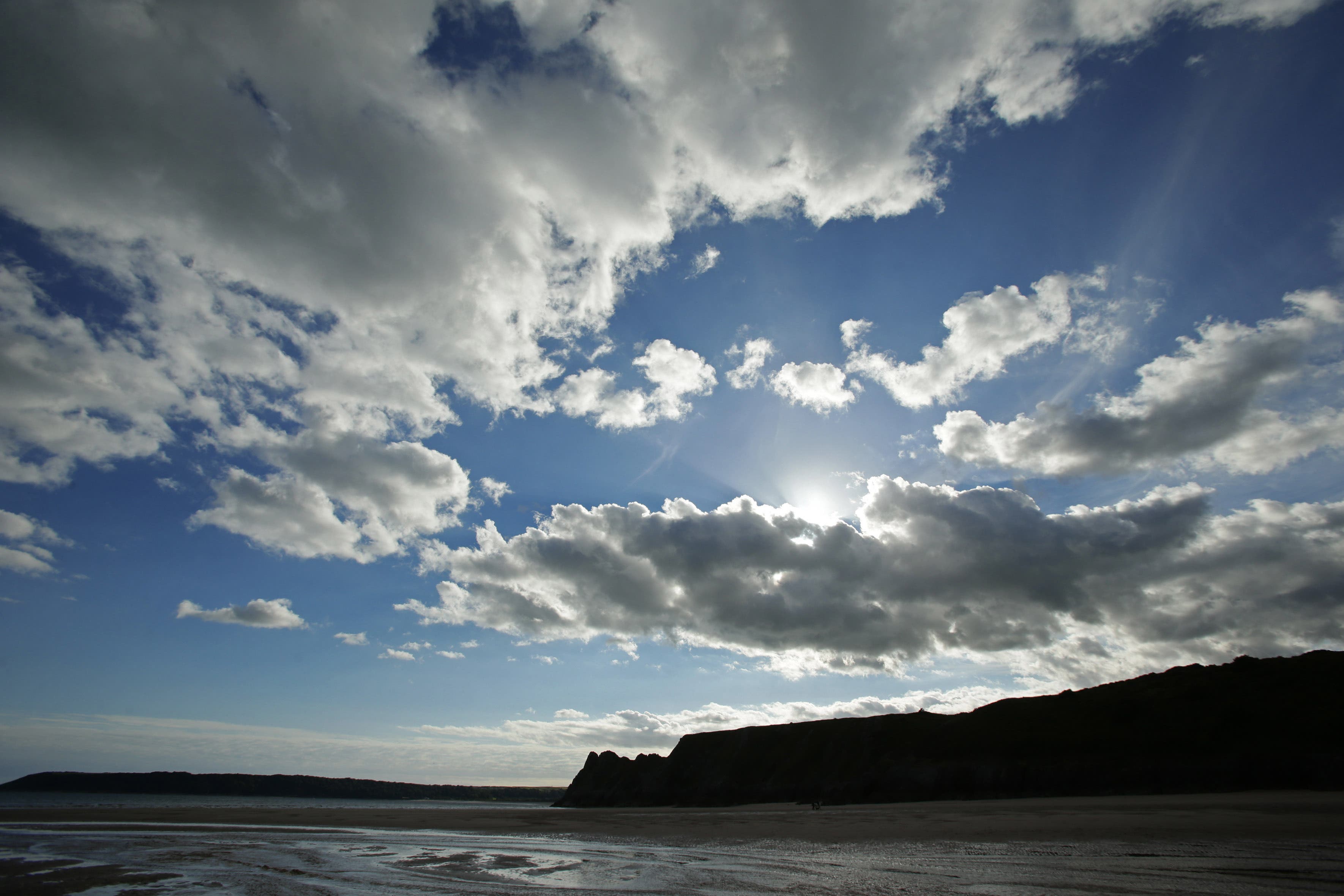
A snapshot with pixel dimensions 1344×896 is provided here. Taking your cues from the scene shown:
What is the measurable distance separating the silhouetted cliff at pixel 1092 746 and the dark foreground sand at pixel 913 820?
19.7 feet

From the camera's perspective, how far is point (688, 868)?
13836 millimetres

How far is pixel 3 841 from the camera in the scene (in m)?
23.5

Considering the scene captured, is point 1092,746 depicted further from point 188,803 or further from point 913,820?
point 188,803

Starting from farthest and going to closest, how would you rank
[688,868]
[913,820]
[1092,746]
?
[1092,746], [913,820], [688,868]

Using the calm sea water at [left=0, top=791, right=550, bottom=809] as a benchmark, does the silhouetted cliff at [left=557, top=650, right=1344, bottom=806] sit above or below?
above

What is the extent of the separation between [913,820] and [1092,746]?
43.7 meters

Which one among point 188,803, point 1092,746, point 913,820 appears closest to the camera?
point 913,820

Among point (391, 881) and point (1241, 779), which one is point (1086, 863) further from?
point (1241, 779)

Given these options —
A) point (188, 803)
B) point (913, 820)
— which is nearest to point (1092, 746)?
point (913, 820)

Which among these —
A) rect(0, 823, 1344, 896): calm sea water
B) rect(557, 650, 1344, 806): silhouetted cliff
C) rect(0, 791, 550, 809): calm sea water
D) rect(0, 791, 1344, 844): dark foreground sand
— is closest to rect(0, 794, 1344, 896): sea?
rect(0, 823, 1344, 896): calm sea water

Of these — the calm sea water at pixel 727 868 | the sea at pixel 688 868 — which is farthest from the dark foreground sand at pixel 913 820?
the calm sea water at pixel 727 868

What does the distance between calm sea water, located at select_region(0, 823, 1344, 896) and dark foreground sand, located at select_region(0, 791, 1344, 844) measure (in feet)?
11.5

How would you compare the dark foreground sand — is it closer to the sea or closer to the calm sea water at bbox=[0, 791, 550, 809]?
the sea

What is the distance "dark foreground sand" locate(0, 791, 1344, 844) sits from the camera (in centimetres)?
1859
